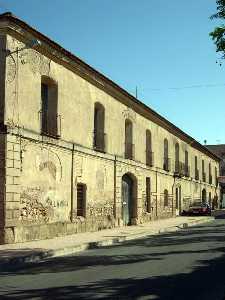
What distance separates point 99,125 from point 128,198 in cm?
580

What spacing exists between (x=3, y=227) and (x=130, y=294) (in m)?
8.63

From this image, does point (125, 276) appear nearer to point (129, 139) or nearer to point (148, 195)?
point (129, 139)

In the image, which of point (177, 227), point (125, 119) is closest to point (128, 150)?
point (125, 119)

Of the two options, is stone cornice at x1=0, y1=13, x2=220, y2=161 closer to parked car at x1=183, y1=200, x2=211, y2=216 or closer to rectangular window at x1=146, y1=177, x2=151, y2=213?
rectangular window at x1=146, y1=177, x2=151, y2=213

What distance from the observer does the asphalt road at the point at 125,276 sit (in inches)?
332

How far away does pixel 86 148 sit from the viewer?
22422mm

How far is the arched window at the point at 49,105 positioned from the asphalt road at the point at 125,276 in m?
5.92

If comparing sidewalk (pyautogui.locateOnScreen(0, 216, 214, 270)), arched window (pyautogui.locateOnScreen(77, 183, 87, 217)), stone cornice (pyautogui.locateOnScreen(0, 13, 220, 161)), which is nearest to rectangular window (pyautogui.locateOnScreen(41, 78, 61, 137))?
stone cornice (pyautogui.locateOnScreen(0, 13, 220, 161))

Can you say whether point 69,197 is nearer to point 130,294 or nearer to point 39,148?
point 39,148

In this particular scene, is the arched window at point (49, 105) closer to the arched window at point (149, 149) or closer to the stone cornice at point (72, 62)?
the stone cornice at point (72, 62)

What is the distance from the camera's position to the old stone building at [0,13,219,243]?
16938 millimetres

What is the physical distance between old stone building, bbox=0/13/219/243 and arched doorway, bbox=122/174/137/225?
0.05 meters

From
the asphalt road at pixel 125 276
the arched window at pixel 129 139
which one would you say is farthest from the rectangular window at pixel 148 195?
the asphalt road at pixel 125 276

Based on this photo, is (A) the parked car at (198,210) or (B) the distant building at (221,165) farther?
(B) the distant building at (221,165)
